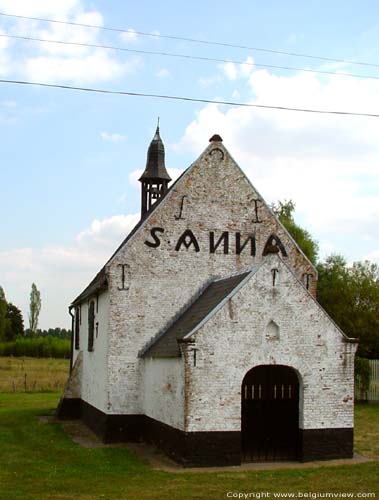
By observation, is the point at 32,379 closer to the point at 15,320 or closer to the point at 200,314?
the point at 200,314

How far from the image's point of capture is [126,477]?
1434 cm

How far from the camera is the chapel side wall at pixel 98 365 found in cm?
2079

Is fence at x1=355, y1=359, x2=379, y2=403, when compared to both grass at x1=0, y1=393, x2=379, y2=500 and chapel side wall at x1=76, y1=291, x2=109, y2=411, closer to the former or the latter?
grass at x1=0, y1=393, x2=379, y2=500

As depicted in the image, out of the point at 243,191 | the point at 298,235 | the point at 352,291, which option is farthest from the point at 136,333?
the point at 298,235

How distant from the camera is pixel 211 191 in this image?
21.7m

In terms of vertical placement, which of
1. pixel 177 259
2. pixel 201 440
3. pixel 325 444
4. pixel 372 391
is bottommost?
pixel 372 391

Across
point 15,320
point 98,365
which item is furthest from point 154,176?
point 15,320

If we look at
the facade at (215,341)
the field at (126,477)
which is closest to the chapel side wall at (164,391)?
the facade at (215,341)

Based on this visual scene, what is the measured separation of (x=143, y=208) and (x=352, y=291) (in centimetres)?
1586

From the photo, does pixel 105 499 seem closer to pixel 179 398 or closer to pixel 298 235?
pixel 179 398

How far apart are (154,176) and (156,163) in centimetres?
58

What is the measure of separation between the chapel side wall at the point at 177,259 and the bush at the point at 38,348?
5439cm

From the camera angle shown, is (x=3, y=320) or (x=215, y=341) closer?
(x=215, y=341)

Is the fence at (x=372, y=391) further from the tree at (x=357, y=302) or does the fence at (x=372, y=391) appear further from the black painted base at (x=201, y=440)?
the black painted base at (x=201, y=440)
